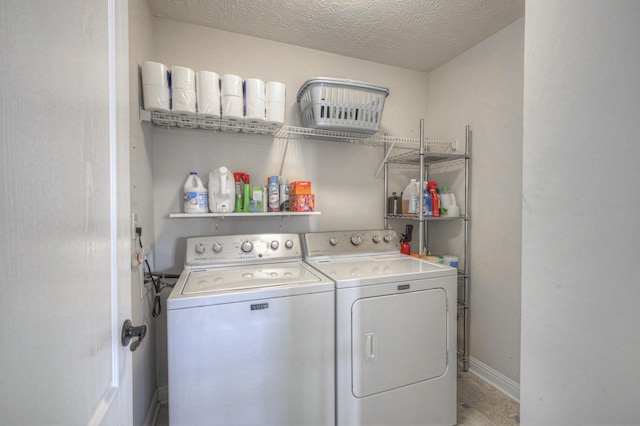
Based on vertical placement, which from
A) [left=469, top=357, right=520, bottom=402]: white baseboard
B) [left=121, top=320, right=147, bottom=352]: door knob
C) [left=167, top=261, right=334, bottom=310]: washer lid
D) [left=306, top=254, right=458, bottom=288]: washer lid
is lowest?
[left=469, top=357, right=520, bottom=402]: white baseboard

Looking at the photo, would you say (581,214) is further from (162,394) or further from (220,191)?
(162,394)

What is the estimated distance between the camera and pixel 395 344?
4.94 feet

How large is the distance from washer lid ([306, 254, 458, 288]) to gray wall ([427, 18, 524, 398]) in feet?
1.96

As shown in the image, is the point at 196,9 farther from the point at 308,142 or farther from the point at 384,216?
the point at 384,216

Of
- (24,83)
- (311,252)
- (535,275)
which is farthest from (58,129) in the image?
(311,252)

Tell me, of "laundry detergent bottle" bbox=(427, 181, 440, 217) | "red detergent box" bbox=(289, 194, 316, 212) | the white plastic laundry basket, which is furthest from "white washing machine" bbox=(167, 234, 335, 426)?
"laundry detergent bottle" bbox=(427, 181, 440, 217)

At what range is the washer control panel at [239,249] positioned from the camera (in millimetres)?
1694

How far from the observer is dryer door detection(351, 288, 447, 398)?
1.44 meters

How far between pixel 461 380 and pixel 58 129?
271 centimetres

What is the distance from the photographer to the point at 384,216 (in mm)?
2477

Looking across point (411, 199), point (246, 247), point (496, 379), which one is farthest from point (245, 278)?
point (496, 379)

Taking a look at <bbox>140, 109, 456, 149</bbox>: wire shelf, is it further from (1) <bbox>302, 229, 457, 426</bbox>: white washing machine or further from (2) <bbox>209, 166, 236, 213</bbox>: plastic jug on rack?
(1) <bbox>302, 229, 457, 426</bbox>: white washing machine

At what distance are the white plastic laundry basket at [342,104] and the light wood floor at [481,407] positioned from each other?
2073mm

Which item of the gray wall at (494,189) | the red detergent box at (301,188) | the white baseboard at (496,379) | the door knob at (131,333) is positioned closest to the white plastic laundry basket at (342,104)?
the red detergent box at (301,188)
